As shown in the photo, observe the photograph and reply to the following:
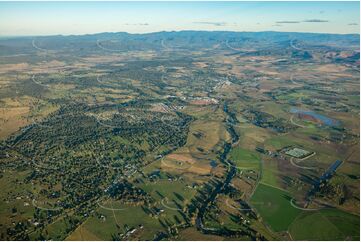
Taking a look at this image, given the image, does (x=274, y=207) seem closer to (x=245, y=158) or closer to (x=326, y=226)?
(x=326, y=226)

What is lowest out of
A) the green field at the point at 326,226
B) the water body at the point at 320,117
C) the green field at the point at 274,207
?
the water body at the point at 320,117

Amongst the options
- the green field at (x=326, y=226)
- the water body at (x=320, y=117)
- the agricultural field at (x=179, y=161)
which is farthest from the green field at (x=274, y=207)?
the water body at (x=320, y=117)

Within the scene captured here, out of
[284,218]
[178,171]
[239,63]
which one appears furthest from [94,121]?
[239,63]

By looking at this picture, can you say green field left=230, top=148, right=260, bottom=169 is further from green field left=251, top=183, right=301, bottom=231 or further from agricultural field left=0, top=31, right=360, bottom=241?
green field left=251, top=183, right=301, bottom=231

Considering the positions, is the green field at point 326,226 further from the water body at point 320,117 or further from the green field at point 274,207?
the water body at point 320,117

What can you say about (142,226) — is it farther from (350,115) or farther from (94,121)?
(350,115)

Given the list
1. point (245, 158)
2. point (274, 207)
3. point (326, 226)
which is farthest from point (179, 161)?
point (326, 226)

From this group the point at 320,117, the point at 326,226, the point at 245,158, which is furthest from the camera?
the point at 320,117
